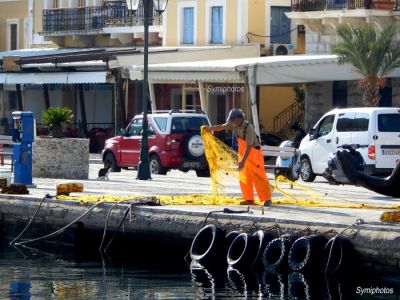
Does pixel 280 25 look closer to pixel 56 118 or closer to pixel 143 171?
pixel 56 118

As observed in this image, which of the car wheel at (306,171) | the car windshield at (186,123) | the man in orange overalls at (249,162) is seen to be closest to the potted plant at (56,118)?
the car windshield at (186,123)

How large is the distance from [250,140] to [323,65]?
17.8 meters

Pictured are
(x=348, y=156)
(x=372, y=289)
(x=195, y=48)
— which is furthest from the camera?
(x=195, y=48)

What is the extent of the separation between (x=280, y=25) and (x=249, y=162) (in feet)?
96.1

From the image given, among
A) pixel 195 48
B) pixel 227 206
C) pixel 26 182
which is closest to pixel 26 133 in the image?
pixel 26 182

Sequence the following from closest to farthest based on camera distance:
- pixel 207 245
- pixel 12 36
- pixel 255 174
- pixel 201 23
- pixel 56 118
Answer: pixel 207 245 → pixel 255 174 → pixel 56 118 → pixel 201 23 → pixel 12 36

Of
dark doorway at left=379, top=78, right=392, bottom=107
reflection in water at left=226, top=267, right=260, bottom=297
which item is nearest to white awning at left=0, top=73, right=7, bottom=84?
dark doorway at left=379, top=78, right=392, bottom=107

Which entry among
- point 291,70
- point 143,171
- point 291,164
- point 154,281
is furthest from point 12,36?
point 154,281

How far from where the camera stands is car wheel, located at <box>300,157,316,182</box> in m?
33.4

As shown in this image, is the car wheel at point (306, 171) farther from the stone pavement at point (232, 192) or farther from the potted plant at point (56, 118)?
the potted plant at point (56, 118)

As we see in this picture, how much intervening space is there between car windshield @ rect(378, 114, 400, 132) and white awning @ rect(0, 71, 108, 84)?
18.9 m

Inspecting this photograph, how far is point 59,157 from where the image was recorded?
31.2 meters

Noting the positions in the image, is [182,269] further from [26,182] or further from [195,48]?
[195,48]

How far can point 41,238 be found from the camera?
2406 cm
